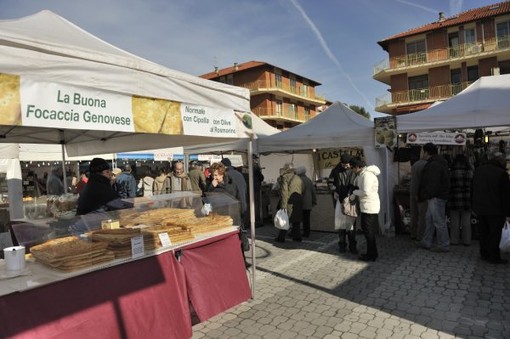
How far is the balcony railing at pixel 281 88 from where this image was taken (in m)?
47.7

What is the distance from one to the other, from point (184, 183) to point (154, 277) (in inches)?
210

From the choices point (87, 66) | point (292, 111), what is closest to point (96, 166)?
point (87, 66)

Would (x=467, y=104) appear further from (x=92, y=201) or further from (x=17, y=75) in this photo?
(x=17, y=75)

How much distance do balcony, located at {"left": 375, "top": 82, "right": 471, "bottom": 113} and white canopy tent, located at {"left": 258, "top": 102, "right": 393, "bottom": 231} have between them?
27.8m

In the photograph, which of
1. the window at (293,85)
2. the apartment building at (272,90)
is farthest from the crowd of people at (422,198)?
the window at (293,85)

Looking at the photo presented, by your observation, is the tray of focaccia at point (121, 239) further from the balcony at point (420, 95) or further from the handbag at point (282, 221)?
the balcony at point (420, 95)

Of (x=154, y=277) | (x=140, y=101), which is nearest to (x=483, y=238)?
(x=154, y=277)

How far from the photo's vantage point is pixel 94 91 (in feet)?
8.72

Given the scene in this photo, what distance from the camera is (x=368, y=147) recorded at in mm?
7719

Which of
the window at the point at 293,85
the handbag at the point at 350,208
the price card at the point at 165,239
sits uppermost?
the window at the point at 293,85

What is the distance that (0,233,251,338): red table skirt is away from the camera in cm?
235

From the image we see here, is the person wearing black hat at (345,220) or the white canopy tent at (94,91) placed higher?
the white canopy tent at (94,91)

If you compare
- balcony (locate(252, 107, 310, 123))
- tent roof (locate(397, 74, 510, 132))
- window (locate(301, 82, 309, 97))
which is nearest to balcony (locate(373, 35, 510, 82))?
balcony (locate(252, 107, 310, 123))

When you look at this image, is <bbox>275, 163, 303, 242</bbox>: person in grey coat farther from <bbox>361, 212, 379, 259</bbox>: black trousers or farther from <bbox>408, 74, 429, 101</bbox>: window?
<bbox>408, 74, 429, 101</bbox>: window
